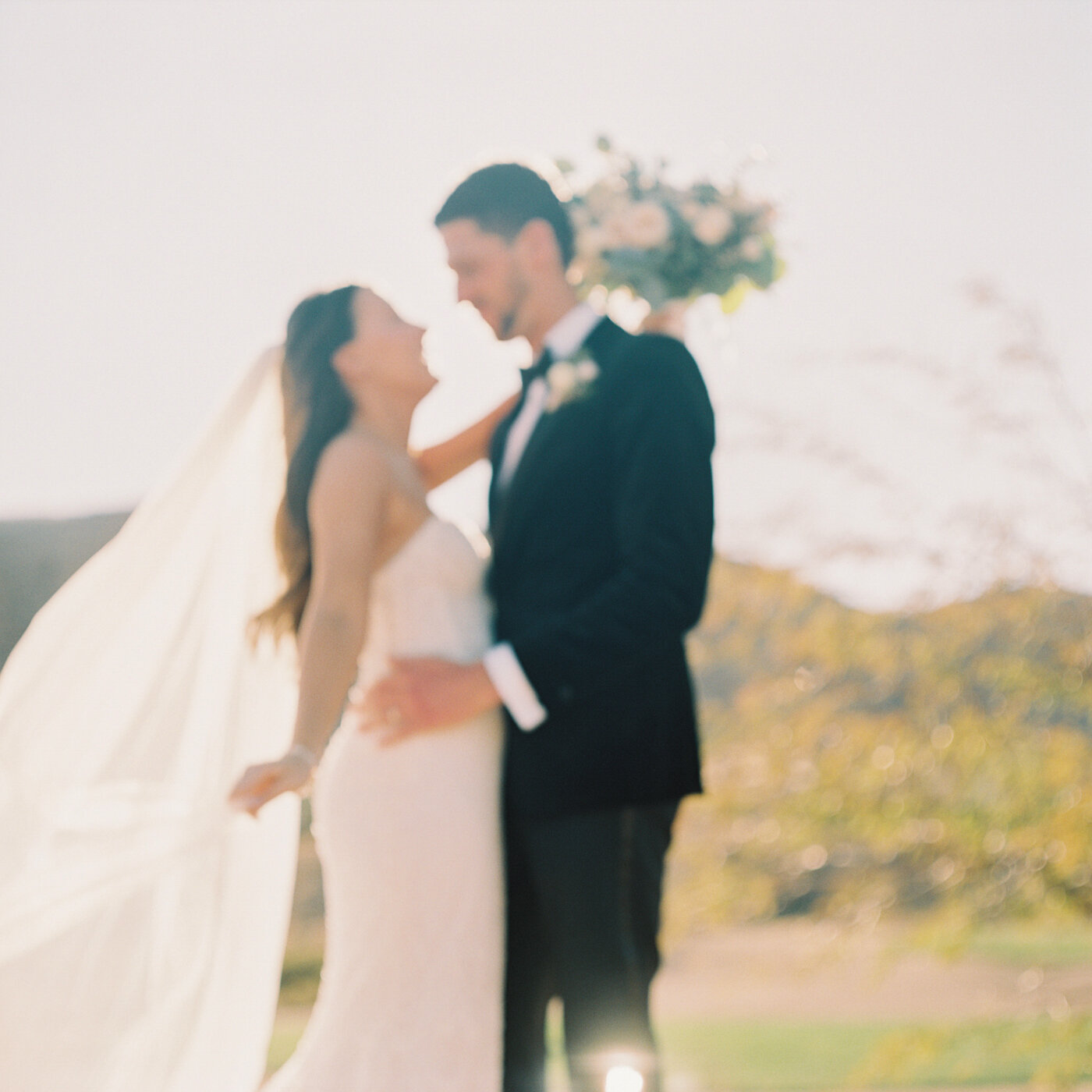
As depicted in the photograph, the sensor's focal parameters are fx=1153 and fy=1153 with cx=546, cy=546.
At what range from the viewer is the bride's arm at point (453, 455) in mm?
2559

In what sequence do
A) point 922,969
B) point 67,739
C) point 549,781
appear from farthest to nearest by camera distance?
1. point 922,969
2. point 67,739
3. point 549,781

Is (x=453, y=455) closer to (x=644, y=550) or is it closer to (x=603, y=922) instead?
(x=644, y=550)

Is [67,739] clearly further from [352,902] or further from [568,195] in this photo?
[568,195]

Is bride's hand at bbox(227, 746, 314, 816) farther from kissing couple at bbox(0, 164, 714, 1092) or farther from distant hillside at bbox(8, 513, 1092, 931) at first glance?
distant hillside at bbox(8, 513, 1092, 931)

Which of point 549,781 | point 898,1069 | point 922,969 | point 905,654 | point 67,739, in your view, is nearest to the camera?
point 549,781

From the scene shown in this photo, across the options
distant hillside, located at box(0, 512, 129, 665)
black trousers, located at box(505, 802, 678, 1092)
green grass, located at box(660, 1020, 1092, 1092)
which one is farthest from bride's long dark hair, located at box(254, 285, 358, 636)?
distant hillside, located at box(0, 512, 129, 665)

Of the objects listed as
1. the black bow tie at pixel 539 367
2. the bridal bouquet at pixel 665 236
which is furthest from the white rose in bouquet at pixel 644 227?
the black bow tie at pixel 539 367

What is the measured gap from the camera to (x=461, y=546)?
7.03ft

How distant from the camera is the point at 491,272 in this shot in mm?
2156

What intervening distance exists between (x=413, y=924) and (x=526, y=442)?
842mm

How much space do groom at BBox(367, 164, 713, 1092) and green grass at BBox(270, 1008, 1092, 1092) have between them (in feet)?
4.98

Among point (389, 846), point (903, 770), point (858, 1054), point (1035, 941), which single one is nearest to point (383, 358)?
point (389, 846)

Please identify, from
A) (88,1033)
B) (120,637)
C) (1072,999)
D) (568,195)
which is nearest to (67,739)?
(120,637)

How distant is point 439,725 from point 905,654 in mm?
2973
